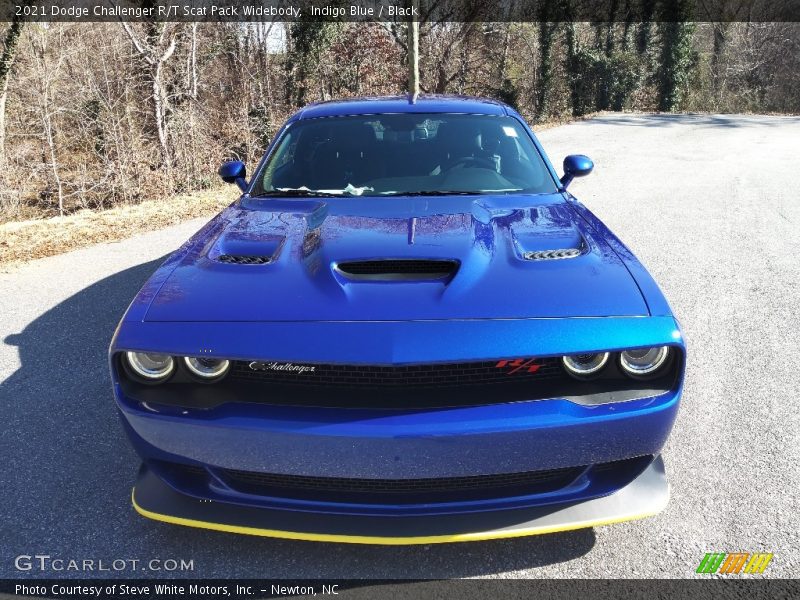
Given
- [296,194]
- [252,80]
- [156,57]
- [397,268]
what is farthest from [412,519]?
[252,80]

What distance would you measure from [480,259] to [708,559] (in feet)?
4.51

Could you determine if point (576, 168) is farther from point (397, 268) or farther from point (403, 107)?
point (397, 268)

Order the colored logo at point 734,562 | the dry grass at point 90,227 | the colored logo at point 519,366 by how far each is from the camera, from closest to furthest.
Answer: the colored logo at point 519,366 → the colored logo at point 734,562 → the dry grass at point 90,227

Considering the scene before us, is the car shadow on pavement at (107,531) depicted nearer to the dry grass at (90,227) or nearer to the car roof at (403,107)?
the car roof at (403,107)

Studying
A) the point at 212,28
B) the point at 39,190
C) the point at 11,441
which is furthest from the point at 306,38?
the point at 11,441

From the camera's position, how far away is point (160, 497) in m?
2.21

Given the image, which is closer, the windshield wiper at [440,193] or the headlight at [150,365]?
the headlight at [150,365]

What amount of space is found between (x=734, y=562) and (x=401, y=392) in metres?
1.39

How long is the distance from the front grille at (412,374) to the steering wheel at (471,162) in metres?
1.69

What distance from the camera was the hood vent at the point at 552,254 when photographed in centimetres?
239

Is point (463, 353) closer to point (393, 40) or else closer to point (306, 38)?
point (306, 38)

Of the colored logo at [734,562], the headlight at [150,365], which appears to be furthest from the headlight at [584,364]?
the headlight at [150,365]

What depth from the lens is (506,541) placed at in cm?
234

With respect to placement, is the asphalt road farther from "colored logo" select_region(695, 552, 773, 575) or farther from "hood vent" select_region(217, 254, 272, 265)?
"hood vent" select_region(217, 254, 272, 265)
